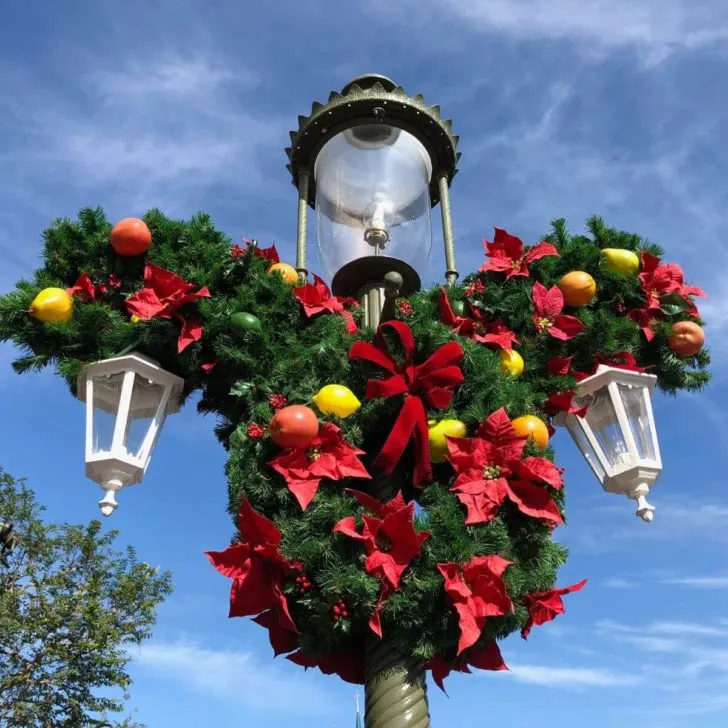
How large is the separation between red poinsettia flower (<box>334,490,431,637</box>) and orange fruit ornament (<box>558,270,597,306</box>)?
1428mm

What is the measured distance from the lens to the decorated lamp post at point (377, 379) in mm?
2721

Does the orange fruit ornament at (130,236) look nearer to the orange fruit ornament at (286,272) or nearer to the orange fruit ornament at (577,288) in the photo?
the orange fruit ornament at (286,272)

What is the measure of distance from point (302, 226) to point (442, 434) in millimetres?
1478

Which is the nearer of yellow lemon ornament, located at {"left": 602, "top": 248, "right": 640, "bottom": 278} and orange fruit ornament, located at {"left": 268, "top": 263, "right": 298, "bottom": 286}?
orange fruit ornament, located at {"left": 268, "top": 263, "right": 298, "bottom": 286}

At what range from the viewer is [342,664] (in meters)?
2.98

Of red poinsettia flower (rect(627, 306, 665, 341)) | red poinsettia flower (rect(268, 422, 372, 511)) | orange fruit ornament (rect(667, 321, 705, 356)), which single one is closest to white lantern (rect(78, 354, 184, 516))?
red poinsettia flower (rect(268, 422, 372, 511))

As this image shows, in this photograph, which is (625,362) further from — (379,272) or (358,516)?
(358,516)

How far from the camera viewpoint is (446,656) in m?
2.85

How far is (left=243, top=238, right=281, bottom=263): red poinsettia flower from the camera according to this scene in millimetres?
3609

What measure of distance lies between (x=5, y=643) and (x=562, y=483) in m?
12.9

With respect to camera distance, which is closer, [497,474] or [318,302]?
[497,474]

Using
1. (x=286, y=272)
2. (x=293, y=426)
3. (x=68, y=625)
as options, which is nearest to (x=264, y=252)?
(x=286, y=272)

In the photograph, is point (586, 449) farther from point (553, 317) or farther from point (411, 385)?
point (411, 385)

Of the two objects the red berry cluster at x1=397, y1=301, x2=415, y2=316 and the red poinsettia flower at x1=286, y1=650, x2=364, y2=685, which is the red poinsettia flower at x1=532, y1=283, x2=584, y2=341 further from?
the red poinsettia flower at x1=286, y1=650, x2=364, y2=685
